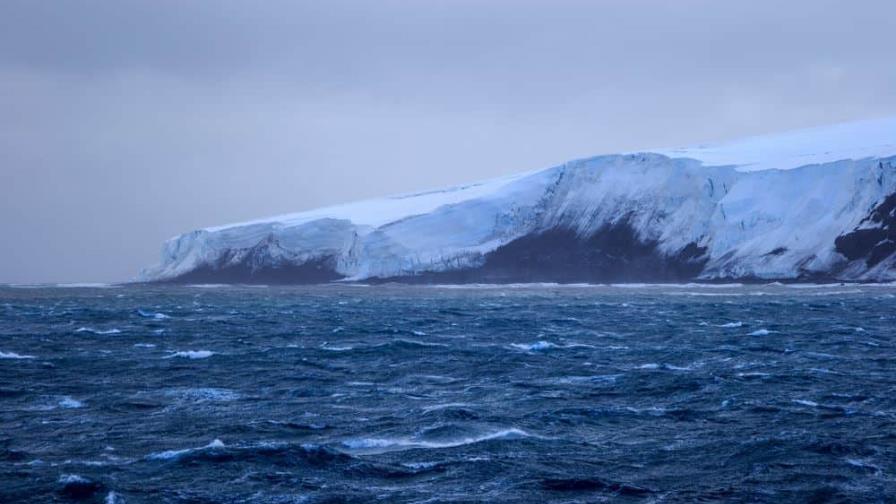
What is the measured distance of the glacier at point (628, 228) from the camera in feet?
246

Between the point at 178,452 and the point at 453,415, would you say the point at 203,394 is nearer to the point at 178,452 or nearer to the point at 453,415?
the point at 453,415

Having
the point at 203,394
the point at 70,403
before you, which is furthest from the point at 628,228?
the point at 70,403

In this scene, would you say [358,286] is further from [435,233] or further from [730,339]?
[730,339]

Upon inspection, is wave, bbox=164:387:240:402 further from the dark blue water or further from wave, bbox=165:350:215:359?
wave, bbox=165:350:215:359

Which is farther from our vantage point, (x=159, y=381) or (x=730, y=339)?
(x=730, y=339)

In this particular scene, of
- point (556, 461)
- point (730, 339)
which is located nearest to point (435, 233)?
point (730, 339)

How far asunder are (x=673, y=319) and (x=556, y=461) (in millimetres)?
26341

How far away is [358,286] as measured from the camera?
87.2 meters

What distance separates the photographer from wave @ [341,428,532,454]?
14523 millimetres

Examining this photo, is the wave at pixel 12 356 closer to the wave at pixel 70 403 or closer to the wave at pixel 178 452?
the wave at pixel 70 403

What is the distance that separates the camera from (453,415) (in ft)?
55.6

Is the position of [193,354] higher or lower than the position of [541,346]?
higher

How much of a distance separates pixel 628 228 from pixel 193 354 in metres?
64.3

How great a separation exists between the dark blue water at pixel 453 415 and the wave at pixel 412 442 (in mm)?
43
